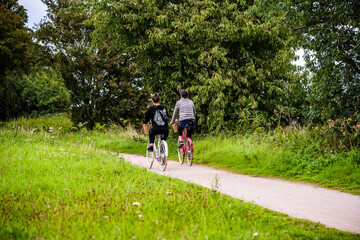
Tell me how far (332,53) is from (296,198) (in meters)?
4.07

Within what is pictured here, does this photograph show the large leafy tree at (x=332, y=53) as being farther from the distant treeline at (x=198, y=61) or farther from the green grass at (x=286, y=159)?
the green grass at (x=286, y=159)

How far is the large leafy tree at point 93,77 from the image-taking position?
74.1 ft

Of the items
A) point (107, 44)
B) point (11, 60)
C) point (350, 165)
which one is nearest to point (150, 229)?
point (350, 165)

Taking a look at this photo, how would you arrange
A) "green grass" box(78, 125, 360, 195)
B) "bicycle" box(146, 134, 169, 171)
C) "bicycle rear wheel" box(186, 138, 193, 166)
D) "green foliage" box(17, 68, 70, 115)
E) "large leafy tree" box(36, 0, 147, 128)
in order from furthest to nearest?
"green foliage" box(17, 68, 70, 115) < "large leafy tree" box(36, 0, 147, 128) < "bicycle rear wheel" box(186, 138, 193, 166) < "bicycle" box(146, 134, 169, 171) < "green grass" box(78, 125, 360, 195)

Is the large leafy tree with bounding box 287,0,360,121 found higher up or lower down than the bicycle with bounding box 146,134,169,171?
higher up

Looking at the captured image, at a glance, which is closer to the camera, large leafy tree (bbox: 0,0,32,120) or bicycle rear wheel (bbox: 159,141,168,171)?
bicycle rear wheel (bbox: 159,141,168,171)

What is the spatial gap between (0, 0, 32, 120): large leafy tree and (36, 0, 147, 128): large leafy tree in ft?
8.00

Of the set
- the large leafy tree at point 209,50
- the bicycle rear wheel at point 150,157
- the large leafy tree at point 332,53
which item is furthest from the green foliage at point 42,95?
the large leafy tree at point 332,53

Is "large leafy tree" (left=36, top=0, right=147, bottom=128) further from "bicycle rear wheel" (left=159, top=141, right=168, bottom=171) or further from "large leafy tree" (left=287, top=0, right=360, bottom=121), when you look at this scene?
"large leafy tree" (left=287, top=0, right=360, bottom=121)

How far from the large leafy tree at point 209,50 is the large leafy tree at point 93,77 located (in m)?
6.28

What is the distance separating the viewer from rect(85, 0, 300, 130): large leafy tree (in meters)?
14.5

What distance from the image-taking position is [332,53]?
783 cm

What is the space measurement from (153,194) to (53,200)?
1.53 meters

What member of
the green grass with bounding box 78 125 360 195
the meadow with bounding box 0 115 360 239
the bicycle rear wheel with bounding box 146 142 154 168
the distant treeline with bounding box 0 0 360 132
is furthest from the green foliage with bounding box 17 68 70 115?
the meadow with bounding box 0 115 360 239
